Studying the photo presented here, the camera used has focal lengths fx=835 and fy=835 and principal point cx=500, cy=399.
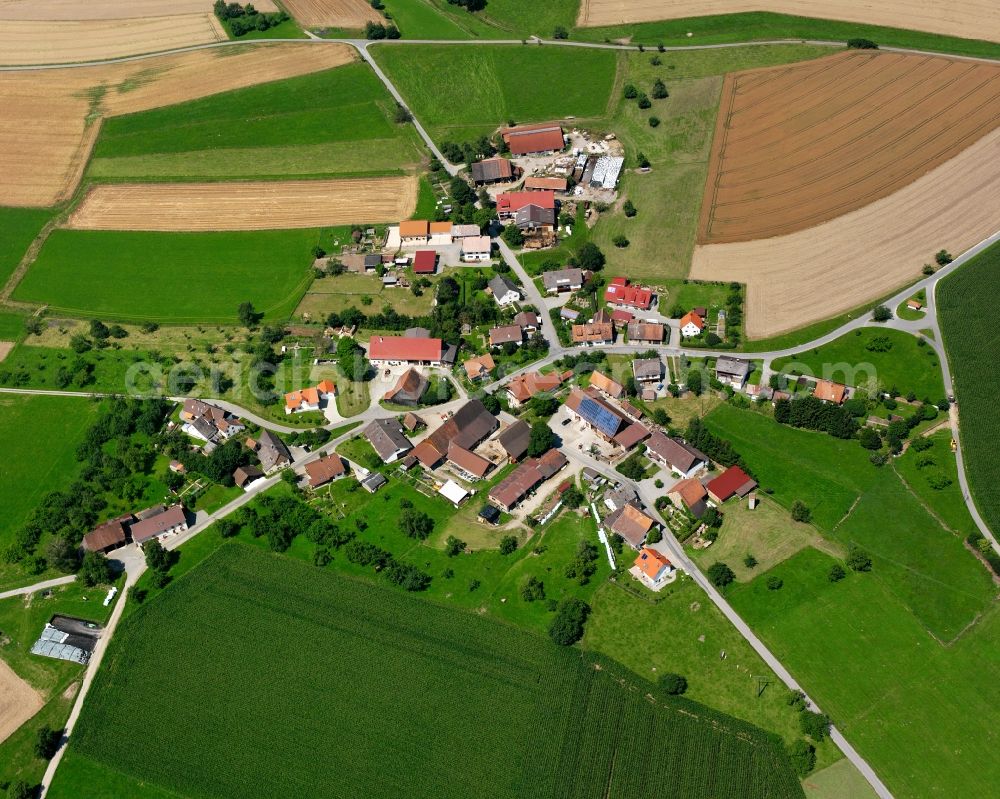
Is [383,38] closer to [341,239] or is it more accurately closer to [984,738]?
[341,239]

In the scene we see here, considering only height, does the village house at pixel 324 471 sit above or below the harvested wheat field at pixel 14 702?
above

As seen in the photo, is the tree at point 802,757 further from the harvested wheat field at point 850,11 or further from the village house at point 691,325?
the harvested wheat field at point 850,11

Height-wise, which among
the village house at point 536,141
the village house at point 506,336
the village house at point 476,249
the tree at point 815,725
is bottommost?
the tree at point 815,725

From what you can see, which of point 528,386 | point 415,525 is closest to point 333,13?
point 528,386

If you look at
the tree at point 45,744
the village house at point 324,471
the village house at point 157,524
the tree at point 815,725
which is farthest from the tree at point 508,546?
the tree at point 45,744

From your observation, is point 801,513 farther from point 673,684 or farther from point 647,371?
point 647,371

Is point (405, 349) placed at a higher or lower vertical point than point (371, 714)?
higher
